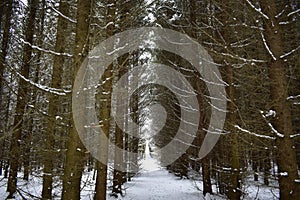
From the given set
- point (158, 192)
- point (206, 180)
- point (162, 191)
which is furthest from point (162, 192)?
point (206, 180)

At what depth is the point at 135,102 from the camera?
15883 millimetres

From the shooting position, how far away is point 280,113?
4.88 m

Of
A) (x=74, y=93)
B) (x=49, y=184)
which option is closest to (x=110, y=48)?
(x=74, y=93)

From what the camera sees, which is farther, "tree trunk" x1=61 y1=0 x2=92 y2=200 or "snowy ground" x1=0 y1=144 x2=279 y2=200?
"snowy ground" x1=0 y1=144 x2=279 y2=200

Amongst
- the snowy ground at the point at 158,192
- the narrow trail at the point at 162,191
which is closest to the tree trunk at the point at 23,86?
the snowy ground at the point at 158,192

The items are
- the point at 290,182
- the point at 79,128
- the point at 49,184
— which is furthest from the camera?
the point at 49,184

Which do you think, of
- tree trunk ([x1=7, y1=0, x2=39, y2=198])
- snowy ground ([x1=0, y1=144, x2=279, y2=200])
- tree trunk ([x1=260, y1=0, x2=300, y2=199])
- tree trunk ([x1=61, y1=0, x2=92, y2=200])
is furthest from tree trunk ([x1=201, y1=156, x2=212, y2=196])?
tree trunk ([x1=61, y1=0, x2=92, y2=200])

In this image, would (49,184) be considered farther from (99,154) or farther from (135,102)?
(135,102)

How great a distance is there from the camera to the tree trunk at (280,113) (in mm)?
4582

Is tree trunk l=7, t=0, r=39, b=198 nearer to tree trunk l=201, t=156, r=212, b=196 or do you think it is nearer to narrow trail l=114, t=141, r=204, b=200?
narrow trail l=114, t=141, r=204, b=200

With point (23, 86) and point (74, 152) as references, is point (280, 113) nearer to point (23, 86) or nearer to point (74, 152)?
point (74, 152)

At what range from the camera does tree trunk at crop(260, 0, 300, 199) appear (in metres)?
4.58

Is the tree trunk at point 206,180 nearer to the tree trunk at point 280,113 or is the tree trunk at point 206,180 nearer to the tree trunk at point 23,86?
the tree trunk at point 280,113

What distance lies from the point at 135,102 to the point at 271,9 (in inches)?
443
